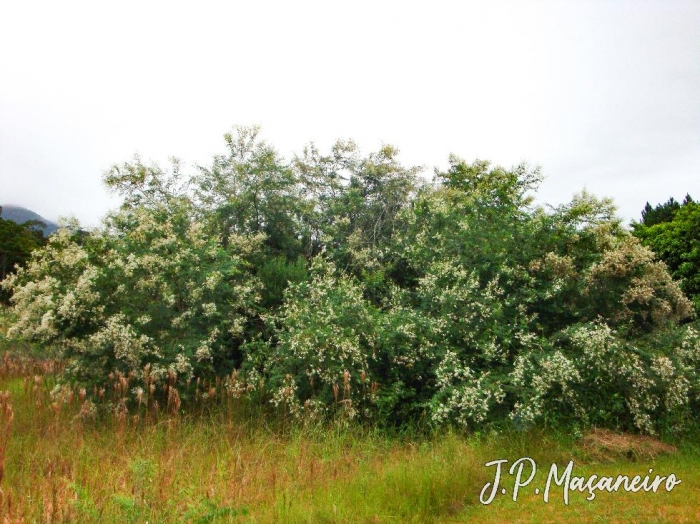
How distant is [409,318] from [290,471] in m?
3.37

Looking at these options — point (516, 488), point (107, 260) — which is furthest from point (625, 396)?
point (107, 260)

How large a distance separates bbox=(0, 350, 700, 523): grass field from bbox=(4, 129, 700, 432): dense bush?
1.67 feet

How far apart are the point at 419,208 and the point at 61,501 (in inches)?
329

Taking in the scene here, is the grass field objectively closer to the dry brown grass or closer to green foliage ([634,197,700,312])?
the dry brown grass

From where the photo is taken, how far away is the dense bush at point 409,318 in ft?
23.6

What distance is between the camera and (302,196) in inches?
511

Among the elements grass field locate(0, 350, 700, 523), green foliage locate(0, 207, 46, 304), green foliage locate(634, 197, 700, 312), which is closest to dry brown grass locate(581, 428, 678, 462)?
grass field locate(0, 350, 700, 523)

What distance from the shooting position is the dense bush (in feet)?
23.6

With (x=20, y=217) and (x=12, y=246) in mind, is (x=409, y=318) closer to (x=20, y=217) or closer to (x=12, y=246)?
(x=12, y=246)

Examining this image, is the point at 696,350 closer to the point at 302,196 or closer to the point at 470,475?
the point at 470,475

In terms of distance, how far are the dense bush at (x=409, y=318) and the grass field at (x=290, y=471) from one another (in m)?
0.51

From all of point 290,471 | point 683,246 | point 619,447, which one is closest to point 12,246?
point 290,471

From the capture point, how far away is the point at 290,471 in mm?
5496

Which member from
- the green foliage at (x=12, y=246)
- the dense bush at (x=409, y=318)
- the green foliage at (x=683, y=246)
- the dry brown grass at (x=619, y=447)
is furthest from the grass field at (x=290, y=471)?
the green foliage at (x=12, y=246)
